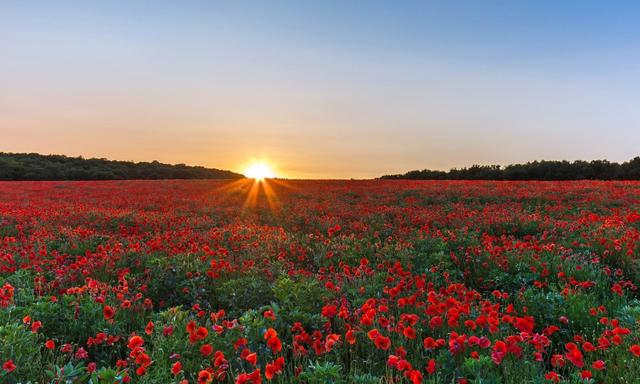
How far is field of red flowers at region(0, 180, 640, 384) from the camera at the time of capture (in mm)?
3535

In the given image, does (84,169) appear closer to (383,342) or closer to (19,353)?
(19,353)

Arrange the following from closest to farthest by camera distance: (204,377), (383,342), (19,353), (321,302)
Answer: (204,377)
(383,342)
(19,353)
(321,302)

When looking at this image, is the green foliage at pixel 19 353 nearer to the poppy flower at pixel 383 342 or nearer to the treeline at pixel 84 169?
the poppy flower at pixel 383 342

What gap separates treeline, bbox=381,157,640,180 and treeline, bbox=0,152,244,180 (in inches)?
1340

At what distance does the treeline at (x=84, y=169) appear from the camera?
172ft

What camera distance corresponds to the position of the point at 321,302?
5414 millimetres

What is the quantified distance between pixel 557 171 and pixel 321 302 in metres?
41.9

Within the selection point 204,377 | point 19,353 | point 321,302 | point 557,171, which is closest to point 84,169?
point 557,171

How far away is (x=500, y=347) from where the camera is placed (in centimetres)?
321

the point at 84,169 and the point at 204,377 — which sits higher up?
the point at 84,169

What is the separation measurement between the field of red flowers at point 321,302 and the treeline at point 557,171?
28806 mm

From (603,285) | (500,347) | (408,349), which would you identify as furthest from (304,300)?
(603,285)

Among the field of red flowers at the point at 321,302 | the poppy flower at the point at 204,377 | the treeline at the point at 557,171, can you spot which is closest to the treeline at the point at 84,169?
the treeline at the point at 557,171

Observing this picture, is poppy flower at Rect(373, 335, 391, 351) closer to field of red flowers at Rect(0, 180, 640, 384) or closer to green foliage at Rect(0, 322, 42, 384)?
field of red flowers at Rect(0, 180, 640, 384)
